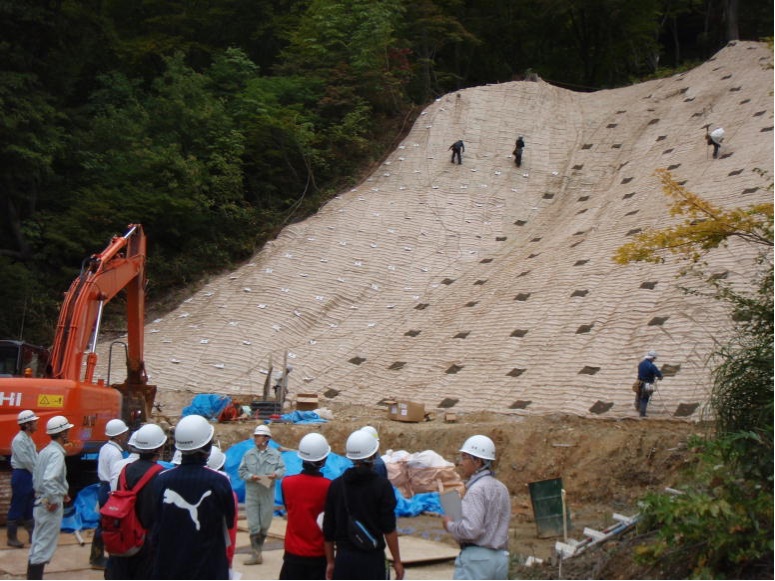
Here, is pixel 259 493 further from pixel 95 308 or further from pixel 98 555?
pixel 95 308

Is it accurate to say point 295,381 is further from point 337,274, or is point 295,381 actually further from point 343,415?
point 337,274

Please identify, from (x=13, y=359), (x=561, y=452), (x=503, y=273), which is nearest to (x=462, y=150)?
(x=503, y=273)

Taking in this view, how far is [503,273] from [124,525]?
1703cm

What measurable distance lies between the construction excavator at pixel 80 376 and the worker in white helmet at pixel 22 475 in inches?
42.0

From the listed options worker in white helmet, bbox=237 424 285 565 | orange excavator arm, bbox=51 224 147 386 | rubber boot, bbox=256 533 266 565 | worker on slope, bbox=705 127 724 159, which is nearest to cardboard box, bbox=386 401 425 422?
orange excavator arm, bbox=51 224 147 386

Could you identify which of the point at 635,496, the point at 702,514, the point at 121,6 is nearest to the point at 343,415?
the point at 635,496

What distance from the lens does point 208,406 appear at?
16438mm

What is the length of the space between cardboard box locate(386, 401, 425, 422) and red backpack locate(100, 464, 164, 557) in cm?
994

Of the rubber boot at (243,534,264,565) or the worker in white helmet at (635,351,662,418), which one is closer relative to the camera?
the rubber boot at (243,534,264,565)

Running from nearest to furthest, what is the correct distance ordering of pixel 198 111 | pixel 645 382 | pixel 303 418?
pixel 645 382 → pixel 303 418 → pixel 198 111

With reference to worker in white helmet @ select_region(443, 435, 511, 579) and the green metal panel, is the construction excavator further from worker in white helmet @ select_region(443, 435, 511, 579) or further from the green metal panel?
worker in white helmet @ select_region(443, 435, 511, 579)

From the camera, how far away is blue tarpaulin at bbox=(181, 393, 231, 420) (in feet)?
53.4

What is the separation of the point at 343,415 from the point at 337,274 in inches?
272

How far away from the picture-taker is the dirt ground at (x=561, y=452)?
1121cm
